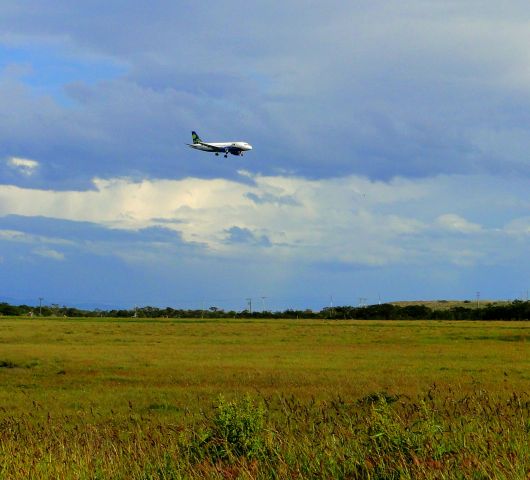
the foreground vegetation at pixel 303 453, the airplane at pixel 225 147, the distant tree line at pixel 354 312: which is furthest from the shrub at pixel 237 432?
the distant tree line at pixel 354 312

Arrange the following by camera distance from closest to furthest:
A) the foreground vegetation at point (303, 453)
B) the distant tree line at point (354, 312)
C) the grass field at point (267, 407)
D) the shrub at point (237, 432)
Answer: the foreground vegetation at point (303, 453), the grass field at point (267, 407), the shrub at point (237, 432), the distant tree line at point (354, 312)

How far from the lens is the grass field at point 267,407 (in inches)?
304

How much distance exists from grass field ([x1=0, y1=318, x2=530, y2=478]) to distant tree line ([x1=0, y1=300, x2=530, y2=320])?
209ft

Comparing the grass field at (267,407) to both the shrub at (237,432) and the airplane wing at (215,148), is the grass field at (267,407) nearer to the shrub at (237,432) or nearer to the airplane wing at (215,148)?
the shrub at (237,432)

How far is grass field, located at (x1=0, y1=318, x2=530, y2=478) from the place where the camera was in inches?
304

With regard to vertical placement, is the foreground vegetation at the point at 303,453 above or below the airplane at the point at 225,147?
below

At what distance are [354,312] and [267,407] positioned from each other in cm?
12692

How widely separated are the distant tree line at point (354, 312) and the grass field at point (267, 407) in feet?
209

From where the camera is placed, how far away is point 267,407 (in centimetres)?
1404

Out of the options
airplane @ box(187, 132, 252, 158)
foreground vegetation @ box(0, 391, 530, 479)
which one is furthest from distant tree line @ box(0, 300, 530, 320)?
foreground vegetation @ box(0, 391, 530, 479)

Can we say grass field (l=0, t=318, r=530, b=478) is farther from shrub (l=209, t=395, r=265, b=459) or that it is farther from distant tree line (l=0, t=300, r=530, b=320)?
distant tree line (l=0, t=300, r=530, b=320)

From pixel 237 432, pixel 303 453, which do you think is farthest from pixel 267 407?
pixel 303 453

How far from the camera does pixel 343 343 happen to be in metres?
51.6

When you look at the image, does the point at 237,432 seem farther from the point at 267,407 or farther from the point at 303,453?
the point at 267,407
